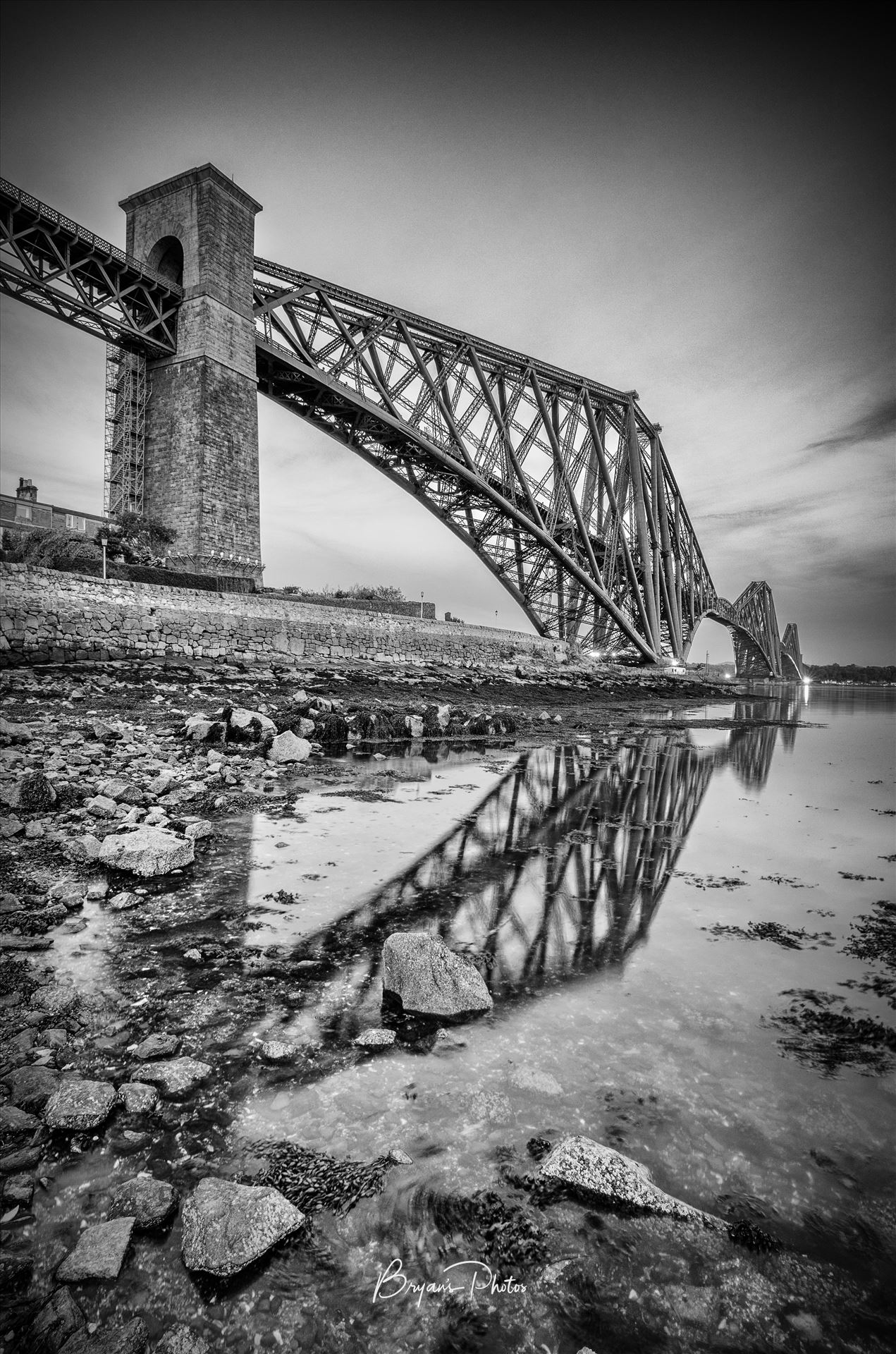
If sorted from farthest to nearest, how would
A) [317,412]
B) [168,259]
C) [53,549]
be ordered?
[317,412]
[168,259]
[53,549]

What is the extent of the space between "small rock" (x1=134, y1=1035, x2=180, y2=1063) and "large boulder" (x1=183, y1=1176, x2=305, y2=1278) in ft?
2.23

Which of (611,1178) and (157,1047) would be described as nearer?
(611,1178)

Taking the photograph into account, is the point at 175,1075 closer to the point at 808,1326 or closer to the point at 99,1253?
the point at 99,1253

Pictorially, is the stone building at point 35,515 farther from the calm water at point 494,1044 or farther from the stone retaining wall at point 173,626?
the calm water at point 494,1044

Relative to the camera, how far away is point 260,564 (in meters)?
20.2

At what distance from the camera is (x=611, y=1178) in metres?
1.59

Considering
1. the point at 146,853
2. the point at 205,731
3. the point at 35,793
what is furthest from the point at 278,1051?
the point at 205,731

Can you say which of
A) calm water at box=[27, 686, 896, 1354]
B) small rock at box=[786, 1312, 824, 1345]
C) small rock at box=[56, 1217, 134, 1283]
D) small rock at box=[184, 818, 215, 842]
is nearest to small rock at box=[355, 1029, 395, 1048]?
calm water at box=[27, 686, 896, 1354]

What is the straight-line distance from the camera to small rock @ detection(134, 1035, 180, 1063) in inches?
81.6

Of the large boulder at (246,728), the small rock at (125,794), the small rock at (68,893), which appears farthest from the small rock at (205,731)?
the small rock at (68,893)

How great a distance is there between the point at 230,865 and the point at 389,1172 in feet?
8.72

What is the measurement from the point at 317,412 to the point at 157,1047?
98.0 ft

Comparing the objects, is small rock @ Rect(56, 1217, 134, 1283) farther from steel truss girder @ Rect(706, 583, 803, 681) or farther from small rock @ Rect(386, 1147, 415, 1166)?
steel truss girder @ Rect(706, 583, 803, 681)

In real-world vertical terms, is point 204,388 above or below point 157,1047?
above
